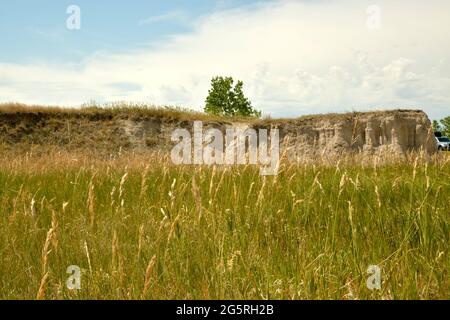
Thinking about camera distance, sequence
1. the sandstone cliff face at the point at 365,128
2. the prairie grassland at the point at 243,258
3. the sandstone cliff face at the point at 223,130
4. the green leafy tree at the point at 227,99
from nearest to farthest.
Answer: the prairie grassland at the point at 243,258, the sandstone cliff face at the point at 223,130, the sandstone cliff face at the point at 365,128, the green leafy tree at the point at 227,99

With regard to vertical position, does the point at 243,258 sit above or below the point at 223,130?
below

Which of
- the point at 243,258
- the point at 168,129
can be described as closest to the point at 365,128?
the point at 168,129

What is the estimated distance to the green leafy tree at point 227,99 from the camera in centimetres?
4088

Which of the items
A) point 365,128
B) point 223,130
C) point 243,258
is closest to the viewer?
point 243,258

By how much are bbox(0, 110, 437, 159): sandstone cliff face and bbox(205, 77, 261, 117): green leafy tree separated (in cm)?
1824

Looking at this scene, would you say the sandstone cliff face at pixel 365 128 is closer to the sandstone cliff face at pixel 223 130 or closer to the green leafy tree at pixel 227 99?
the sandstone cliff face at pixel 223 130

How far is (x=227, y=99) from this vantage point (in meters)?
41.2

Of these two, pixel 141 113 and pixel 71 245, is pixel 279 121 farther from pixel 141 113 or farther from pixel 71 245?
pixel 71 245

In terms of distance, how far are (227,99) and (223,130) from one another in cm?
1958

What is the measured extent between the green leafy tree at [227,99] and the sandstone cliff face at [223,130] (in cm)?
1824

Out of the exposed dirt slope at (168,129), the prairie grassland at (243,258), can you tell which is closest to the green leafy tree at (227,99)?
the exposed dirt slope at (168,129)

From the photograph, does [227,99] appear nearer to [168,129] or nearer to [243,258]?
[168,129]

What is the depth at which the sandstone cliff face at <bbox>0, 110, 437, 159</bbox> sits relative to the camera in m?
21.6
